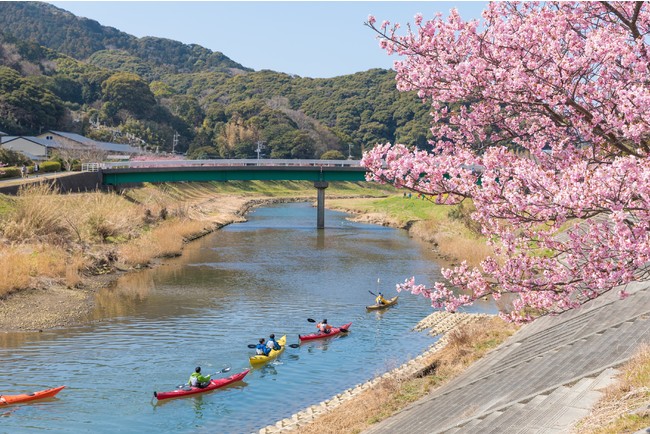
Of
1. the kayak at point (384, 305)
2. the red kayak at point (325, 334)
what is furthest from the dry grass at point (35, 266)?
the kayak at point (384, 305)

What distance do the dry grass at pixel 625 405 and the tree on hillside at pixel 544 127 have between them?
2.27 m

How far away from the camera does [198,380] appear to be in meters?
26.3

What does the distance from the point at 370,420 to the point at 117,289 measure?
87.6ft

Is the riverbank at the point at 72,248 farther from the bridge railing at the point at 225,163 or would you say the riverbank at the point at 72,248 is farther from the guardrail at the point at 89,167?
the guardrail at the point at 89,167

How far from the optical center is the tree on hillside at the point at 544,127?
11977 mm

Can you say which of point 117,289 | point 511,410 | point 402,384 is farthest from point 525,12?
point 117,289

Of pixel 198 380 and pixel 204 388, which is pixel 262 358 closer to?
pixel 204 388

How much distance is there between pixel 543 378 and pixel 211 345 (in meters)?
16.7

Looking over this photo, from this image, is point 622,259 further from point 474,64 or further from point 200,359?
point 200,359

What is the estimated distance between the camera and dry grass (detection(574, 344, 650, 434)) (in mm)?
13609

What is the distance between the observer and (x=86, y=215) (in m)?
56.1

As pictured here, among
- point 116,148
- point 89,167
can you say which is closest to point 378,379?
point 89,167

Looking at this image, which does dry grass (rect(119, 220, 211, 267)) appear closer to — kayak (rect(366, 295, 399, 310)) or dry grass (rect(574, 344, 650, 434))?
kayak (rect(366, 295, 399, 310))

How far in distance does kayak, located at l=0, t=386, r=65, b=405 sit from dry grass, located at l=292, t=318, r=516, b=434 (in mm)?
9143
